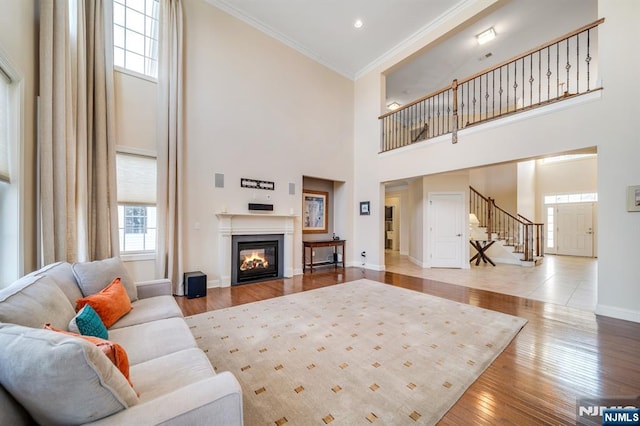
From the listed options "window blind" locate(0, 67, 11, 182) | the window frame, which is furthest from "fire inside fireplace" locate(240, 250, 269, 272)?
"window blind" locate(0, 67, 11, 182)

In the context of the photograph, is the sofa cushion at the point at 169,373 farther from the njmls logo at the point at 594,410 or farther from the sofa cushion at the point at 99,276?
the njmls logo at the point at 594,410

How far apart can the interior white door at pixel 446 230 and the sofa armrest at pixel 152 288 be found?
20.5 ft

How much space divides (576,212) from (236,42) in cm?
1222

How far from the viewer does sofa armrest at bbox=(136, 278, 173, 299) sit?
2.78m

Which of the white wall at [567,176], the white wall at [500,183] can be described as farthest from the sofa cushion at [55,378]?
the white wall at [567,176]

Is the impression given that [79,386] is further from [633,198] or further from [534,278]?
[534,278]

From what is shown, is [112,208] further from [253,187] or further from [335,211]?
[335,211]

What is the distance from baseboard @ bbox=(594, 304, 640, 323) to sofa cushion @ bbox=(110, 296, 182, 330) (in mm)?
5249

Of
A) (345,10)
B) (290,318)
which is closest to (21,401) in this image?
(290,318)

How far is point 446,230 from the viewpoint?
695 cm

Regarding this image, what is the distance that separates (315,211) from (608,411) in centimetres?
582

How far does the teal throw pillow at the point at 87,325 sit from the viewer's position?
5.31 ft

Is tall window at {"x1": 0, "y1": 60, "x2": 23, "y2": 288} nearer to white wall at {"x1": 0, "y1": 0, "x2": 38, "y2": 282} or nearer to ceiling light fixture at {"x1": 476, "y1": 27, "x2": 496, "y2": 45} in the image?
white wall at {"x1": 0, "y1": 0, "x2": 38, "y2": 282}

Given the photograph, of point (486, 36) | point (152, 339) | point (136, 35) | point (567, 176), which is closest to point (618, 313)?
point (152, 339)
